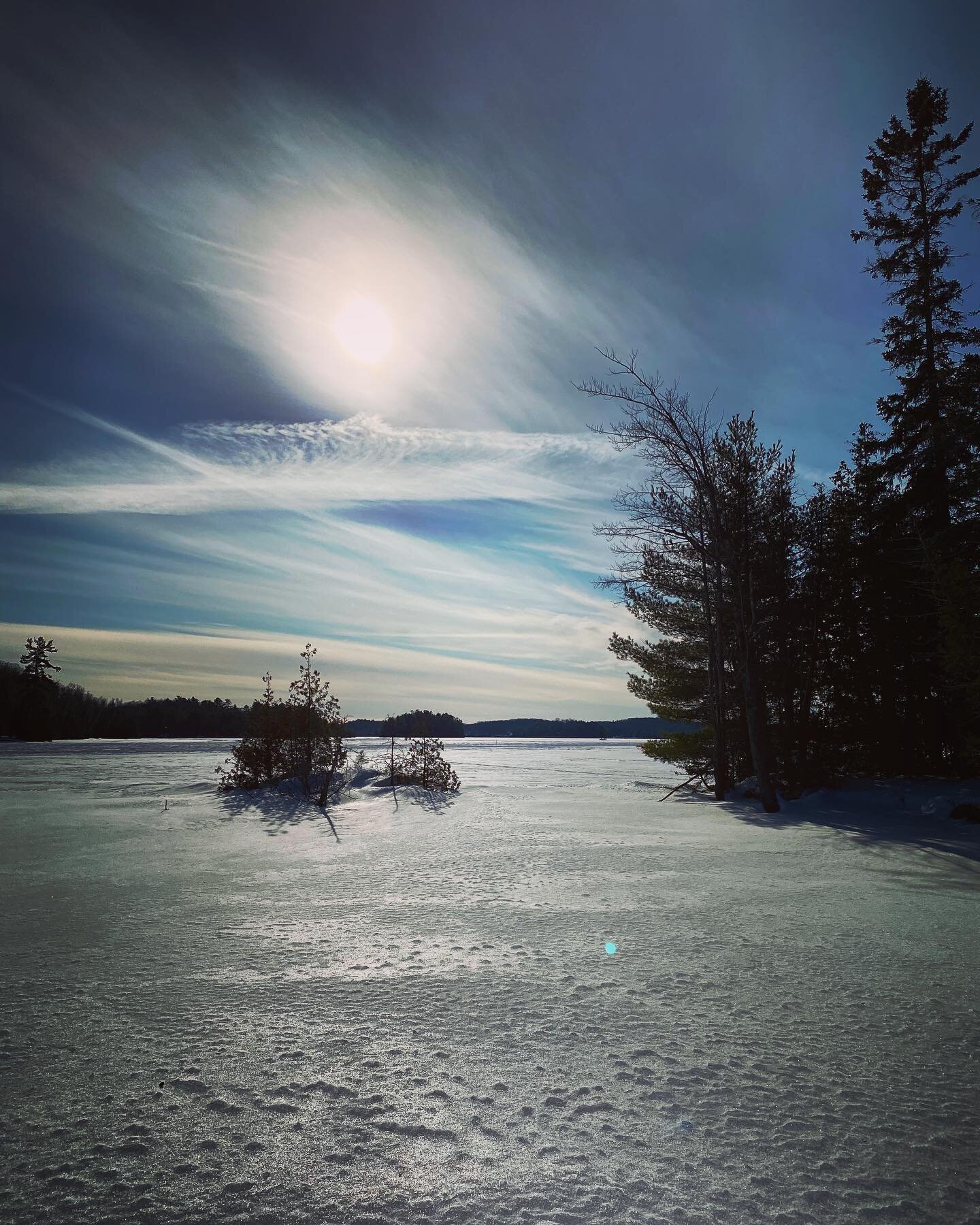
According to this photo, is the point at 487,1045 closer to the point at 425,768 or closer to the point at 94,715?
the point at 425,768

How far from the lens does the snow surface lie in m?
1.53

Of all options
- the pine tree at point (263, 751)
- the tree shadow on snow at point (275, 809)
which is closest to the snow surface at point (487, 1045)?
A: the tree shadow on snow at point (275, 809)

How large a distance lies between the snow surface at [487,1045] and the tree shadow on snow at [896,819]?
1.11m

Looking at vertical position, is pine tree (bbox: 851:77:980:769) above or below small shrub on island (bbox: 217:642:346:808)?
above

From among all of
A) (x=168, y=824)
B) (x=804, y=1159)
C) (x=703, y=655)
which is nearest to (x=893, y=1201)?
(x=804, y=1159)

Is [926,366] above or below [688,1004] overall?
above

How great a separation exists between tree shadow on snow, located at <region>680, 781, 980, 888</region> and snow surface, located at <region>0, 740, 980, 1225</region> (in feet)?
3.65

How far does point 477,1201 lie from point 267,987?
5.24 ft

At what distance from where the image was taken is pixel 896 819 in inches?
392

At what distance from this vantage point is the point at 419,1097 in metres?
1.90

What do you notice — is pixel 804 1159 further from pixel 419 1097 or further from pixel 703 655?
pixel 703 655

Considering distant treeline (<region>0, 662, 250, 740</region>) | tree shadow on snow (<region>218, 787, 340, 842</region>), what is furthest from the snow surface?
distant treeline (<region>0, 662, 250, 740</region>)

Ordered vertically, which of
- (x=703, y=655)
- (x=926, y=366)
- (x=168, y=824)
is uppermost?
(x=926, y=366)

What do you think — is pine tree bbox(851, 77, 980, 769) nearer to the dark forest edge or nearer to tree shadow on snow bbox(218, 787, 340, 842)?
the dark forest edge
